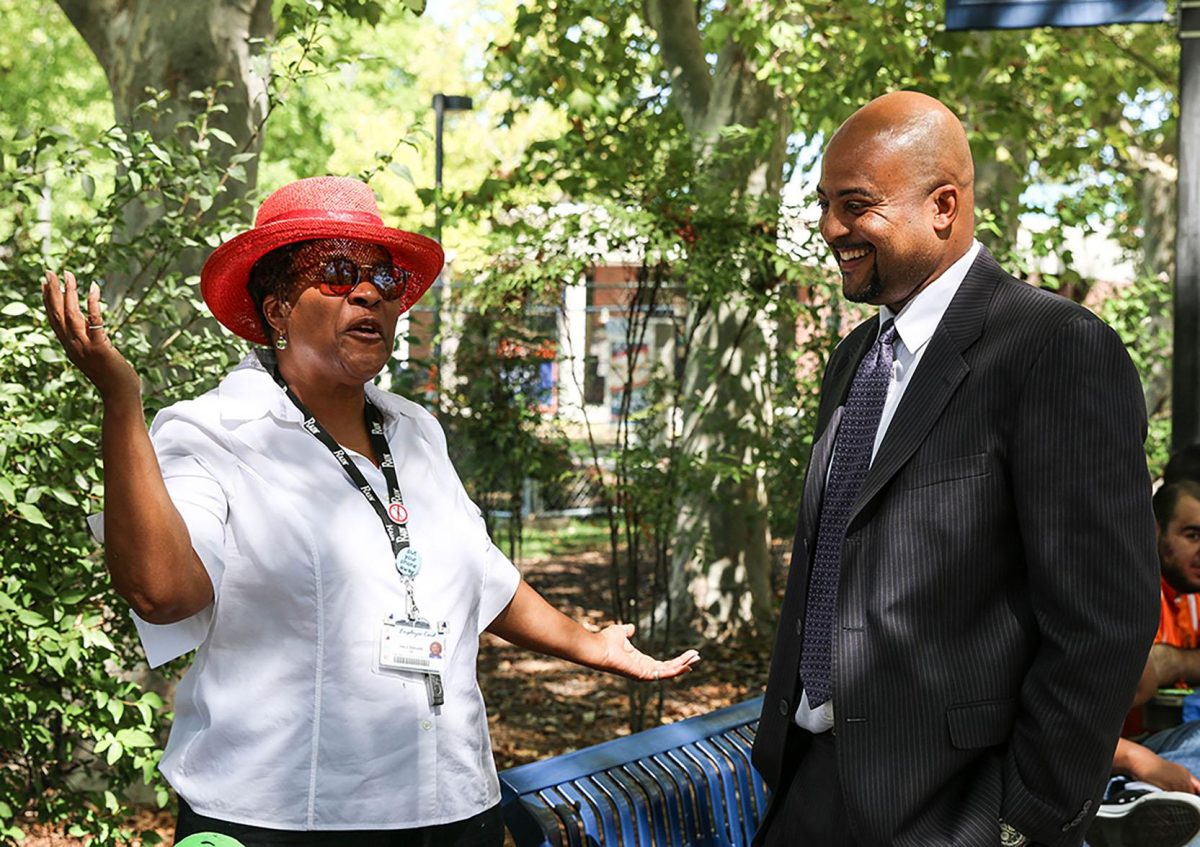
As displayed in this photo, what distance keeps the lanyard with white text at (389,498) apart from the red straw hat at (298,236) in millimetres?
230

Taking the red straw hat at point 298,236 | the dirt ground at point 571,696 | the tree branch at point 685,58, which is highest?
the tree branch at point 685,58

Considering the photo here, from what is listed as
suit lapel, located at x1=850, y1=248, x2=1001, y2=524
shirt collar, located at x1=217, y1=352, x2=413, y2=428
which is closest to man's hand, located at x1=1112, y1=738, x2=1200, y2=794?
suit lapel, located at x1=850, y1=248, x2=1001, y2=524

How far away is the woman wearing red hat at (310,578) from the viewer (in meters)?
2.36

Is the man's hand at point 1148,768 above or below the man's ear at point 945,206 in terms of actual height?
below

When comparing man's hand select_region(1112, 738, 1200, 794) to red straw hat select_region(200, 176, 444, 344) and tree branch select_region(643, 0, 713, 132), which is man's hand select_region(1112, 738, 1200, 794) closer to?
red straw hat select_region(200, 176, 444, 344)

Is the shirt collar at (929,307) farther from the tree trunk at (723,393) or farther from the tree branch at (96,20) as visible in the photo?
the tree trunk at (723,393)

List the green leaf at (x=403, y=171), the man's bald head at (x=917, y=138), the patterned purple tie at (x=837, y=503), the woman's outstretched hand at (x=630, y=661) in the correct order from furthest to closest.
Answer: the green leaf at (x=403, y=171), the woman's outstretched hand at (x=630, y=661), the patterned purple tie at (x=837, y=503), the man's bald head at (x=917, y=138)

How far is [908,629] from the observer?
2408mm

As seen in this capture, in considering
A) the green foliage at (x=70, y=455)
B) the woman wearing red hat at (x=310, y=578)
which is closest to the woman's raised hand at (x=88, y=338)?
the woman wearing red hat at (x=310, y=578)

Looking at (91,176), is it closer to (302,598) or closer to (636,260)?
(302,598)

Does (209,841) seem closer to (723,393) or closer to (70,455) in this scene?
(70,455)

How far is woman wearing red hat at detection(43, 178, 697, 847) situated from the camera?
7.75 feet

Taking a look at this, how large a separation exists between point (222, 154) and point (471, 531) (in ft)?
9.99

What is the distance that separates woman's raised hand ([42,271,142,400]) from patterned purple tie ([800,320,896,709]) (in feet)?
4.17
